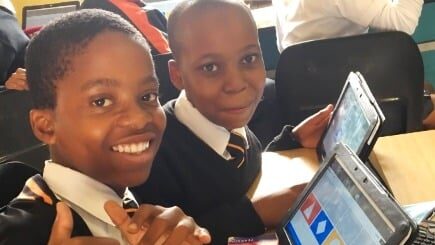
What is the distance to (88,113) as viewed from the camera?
30.8 inches

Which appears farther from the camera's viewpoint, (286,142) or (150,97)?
(286,142)

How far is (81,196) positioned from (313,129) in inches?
29.2

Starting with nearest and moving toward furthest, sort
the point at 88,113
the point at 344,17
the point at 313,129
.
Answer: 1. the point at 88,113
2. the point at 313,129
3. the point at 344,17

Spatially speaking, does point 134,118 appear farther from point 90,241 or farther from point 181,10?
point 181,10

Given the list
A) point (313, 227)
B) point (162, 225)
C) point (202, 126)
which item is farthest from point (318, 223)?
point (202, 126)

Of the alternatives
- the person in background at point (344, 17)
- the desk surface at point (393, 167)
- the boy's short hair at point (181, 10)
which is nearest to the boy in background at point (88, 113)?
the boy's short hair at point (181, 10)

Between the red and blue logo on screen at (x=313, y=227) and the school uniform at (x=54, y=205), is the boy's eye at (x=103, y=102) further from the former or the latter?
the red and blue logo on screen at (x=313, y=227)

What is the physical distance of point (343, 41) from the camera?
1578mm

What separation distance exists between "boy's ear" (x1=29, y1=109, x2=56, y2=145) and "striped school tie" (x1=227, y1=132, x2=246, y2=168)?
453mm

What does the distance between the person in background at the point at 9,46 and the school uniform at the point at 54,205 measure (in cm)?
123

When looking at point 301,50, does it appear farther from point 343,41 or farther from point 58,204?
point 58,204

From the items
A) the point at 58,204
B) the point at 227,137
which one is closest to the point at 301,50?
the point at 227,137

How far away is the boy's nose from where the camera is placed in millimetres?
794

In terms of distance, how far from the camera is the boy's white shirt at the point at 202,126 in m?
1.15
